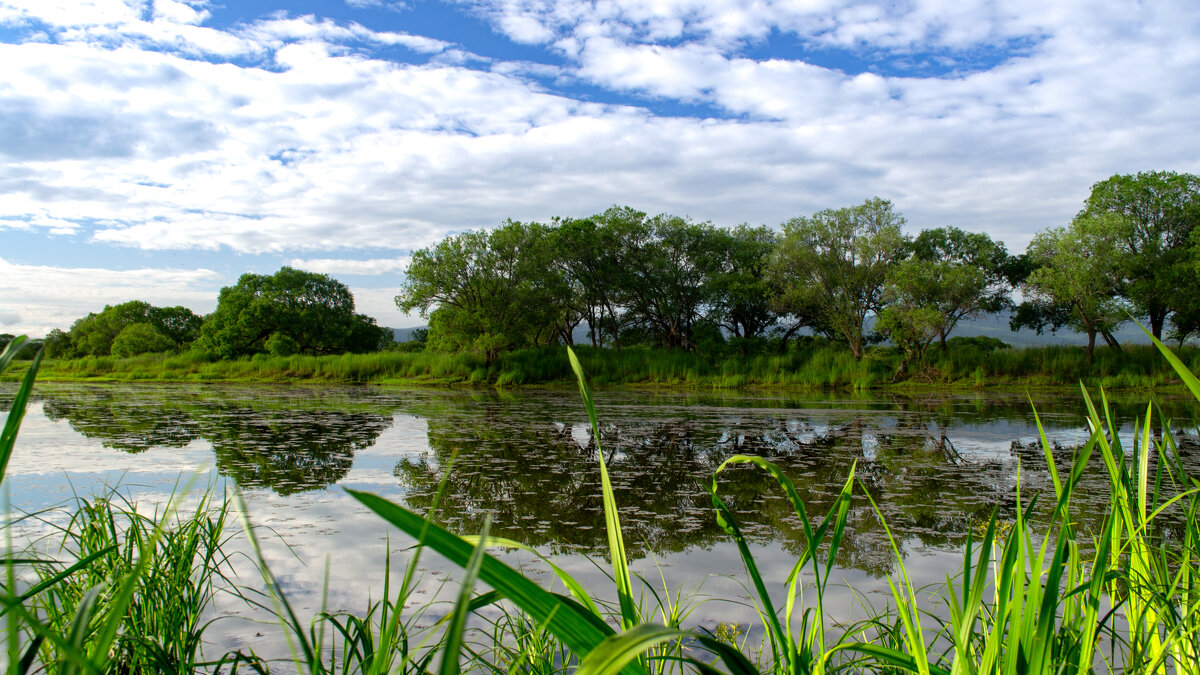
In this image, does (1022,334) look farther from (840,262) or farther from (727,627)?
(727,627)


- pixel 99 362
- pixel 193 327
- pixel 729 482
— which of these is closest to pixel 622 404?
pixel 729 482

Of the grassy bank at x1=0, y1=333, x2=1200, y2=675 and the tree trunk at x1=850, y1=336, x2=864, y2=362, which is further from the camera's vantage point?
the tree trunk at x1=850, y1=336, x2=864, y2=362

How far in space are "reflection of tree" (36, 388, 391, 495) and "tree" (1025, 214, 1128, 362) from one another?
21564 millimetres

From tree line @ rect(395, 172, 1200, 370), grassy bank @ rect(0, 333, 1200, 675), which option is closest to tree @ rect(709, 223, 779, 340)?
tree line @ rect(395, 172, 1200, 370)

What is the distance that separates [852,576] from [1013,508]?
2437 millimetres

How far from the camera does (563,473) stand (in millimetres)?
7445

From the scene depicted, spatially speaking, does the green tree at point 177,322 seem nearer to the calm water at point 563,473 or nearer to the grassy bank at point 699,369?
the grassy bank at point 699,369

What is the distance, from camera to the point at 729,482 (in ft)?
23.4

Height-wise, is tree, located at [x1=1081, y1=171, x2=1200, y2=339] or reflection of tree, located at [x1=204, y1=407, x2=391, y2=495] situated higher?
tree, located at [x1=1081, y1=171, x2=1200, y2=339]

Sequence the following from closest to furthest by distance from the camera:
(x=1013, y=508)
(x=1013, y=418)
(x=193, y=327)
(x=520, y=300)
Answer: (x=1013, y=508) < (x=1013, y=418) < (x=520, y=300) < (x=193, y=327)

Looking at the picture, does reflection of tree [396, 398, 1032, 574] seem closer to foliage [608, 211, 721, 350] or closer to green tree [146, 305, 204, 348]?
foliage [608, 211, 721, 350]

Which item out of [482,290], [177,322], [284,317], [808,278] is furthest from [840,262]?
[177,322]

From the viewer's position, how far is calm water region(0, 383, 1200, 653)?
14.3 ft

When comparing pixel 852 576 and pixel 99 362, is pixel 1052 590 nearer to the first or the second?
pixel 852 576
